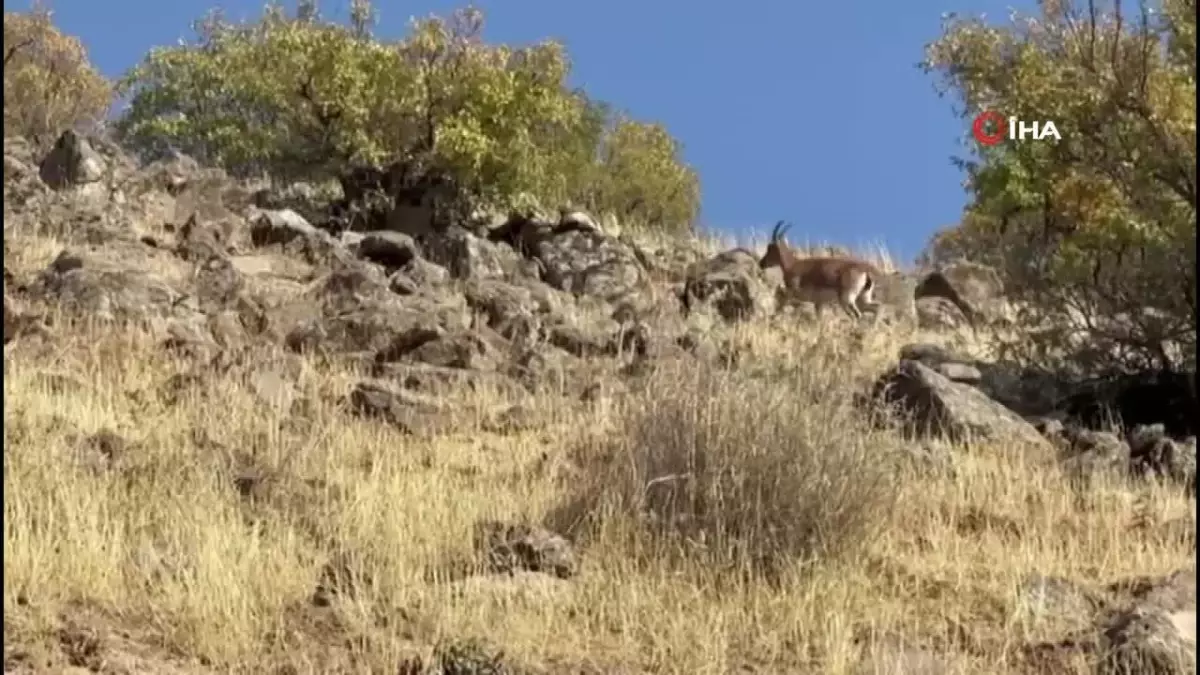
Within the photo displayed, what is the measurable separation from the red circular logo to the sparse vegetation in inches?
100

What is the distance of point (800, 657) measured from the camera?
6.61m

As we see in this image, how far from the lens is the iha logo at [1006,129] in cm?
1722

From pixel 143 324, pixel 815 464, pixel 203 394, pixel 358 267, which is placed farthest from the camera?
pixel 358 267

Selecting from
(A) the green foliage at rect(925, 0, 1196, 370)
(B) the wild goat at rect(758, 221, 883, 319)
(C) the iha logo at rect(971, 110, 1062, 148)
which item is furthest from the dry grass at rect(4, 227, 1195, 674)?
(B) the wild goat at rect(758, 221, 883, 319)

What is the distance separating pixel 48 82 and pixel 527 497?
3152cm

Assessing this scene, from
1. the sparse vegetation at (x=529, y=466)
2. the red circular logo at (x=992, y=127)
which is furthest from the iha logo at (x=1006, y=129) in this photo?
the sparse vegetation at (x=529, y=466)

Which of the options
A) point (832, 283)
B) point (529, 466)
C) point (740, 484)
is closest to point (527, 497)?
point (529, 466)

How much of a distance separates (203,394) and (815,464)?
4233 mm

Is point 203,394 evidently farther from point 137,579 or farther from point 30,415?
point 137,579

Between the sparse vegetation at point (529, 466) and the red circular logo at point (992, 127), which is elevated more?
the red circular logo at point (992, 127)

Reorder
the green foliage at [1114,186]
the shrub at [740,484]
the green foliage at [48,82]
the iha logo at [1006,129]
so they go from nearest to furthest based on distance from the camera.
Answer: the shrub at [740,484]
the green foliage at [1114,186]
the iha logo at [1006,129]
the green foliage at [48,82]

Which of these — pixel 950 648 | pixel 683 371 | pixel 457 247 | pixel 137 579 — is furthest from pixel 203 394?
pixel 457 247

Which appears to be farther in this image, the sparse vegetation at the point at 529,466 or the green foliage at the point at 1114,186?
the green foliage at the point at 1114,186

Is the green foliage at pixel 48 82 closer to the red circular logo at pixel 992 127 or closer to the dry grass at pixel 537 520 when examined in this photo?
the red circular logo at pixel 992 127
